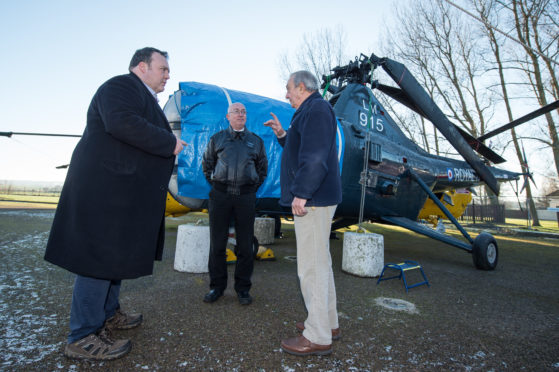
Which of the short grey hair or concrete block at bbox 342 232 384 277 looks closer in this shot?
the short grey hair

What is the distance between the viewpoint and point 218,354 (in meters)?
1.87

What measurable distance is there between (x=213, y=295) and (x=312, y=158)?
1.69 metres

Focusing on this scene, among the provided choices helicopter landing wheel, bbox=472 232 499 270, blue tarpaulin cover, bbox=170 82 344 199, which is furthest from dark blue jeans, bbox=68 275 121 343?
helicopter landing wheel, bbox=472 232 499 270

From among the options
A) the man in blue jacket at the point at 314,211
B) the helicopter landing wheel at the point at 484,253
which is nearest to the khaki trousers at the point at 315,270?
the man in blue jacket at the point at 314,211

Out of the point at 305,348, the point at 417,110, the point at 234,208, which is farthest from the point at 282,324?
the point at 417,110

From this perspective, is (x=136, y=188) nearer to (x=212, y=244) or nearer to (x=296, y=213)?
(x=296, y=213)

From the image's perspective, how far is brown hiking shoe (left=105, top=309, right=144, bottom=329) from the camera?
216 cm

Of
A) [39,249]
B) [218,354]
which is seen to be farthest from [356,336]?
[39,249]

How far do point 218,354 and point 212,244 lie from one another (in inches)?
46.8

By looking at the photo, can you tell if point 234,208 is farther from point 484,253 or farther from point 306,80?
point 484,253

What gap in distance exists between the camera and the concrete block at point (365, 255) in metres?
4.06

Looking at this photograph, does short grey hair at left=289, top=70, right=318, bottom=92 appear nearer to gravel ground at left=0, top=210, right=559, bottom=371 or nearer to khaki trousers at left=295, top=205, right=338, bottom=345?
khaki trousers at left=295, top=205, right=338, bottom=345

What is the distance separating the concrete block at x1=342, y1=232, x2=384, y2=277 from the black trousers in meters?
1.78

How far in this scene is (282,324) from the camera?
2379mm
